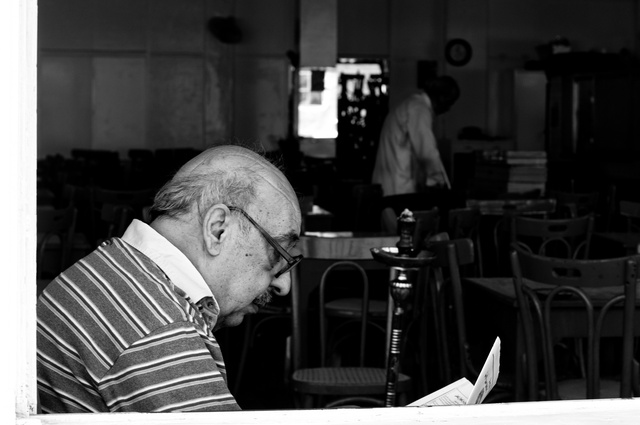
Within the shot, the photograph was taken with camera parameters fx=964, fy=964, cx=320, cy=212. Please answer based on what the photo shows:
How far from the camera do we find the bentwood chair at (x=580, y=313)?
2.88 metres

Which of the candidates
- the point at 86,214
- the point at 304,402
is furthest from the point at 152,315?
the point at 86,214

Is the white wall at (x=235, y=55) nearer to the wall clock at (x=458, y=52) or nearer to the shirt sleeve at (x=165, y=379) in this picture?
the wall clock at (x=458, y=52)

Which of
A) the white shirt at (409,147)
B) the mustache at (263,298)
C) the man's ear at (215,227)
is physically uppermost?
the white shirt at (409,147)

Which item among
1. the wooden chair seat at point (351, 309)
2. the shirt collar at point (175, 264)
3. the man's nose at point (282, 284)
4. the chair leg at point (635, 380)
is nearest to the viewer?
the shirt collar at point (175, 264)

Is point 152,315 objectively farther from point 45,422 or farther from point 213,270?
point 45,422

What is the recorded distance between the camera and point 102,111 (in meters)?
13.6

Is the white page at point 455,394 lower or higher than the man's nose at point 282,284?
lower

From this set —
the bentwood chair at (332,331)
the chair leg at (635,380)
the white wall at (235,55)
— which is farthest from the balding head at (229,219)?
the white wall at (235,55)

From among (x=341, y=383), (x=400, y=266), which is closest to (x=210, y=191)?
(x=400, y=266)

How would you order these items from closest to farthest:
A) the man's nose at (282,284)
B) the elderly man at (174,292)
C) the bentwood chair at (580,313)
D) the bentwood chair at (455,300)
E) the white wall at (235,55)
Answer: the elderly man at (174,292) → the man's nose at (282,284) → the bentwood chair at (580,313) → the bentwood chair at (455,300) → the white wall at (235,55)

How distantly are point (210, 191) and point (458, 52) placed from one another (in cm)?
1286

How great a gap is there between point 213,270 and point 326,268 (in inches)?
88.9

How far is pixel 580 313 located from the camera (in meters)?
3.16

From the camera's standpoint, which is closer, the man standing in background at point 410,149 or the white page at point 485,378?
the white page at point 485,378
